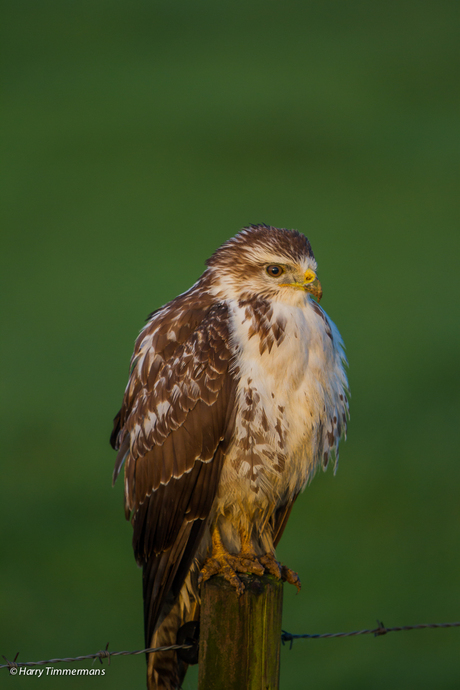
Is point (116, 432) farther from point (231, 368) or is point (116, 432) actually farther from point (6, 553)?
point (6, 553)

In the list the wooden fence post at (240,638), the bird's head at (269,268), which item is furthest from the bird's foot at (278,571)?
the bird's head at (269,268)

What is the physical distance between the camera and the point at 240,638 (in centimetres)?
297

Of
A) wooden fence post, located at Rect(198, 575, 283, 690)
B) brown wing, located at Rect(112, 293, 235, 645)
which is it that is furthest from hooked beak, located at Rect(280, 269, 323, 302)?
wooden fence post, located at Rect(198, 575, 283, 690)

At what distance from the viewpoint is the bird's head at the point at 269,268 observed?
12.4ft

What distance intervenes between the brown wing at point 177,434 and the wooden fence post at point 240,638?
73 centimetres

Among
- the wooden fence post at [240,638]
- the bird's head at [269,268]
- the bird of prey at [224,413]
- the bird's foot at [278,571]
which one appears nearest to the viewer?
the wooden fence post at [240,638]

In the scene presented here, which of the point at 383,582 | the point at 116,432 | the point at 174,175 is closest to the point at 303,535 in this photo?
the point at 383,582

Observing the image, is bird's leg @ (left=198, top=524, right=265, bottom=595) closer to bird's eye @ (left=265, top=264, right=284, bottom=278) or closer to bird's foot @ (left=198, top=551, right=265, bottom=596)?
→ bird's foot @ (left=198, top=551, right=265, bottom=596)

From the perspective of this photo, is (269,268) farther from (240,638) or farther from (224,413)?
(240,638)

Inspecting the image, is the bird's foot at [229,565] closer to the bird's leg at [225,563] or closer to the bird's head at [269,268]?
the bird's leg at [225,563]

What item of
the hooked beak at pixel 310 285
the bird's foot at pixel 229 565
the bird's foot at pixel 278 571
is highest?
the hooked beak at pixel 310 285

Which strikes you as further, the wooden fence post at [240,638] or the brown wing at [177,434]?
the brown wing at [177,434]

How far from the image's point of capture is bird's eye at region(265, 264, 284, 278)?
3.80 meters

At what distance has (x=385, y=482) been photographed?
11094 mm
